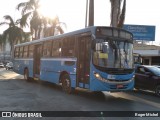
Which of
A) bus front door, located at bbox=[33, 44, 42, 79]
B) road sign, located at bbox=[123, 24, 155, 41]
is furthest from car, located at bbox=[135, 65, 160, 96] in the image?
road sign, located at bbox=[123, 24, 155, 41]

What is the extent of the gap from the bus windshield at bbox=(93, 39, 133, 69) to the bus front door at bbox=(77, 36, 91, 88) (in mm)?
673

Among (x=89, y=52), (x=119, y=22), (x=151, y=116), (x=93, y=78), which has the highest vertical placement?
(x=119, y=22)

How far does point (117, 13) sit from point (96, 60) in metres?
14.0

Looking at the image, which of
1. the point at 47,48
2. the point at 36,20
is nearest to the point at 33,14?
the point at 36,20

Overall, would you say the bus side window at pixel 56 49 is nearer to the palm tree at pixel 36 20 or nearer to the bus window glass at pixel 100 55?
the bus window glass at pixel 100 55

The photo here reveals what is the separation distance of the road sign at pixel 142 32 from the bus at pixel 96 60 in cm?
2112

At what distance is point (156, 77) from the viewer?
53.6 feet

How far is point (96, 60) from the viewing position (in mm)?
13344

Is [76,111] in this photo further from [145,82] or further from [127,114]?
[145,82]

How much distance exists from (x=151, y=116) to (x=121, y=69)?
3528mm

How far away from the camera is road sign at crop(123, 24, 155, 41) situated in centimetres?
3714

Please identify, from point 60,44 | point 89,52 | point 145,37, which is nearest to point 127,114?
point 89,52

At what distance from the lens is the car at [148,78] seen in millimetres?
16281

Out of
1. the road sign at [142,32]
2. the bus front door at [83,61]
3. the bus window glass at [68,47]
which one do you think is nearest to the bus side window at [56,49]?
the bus window glass at [68,47]
